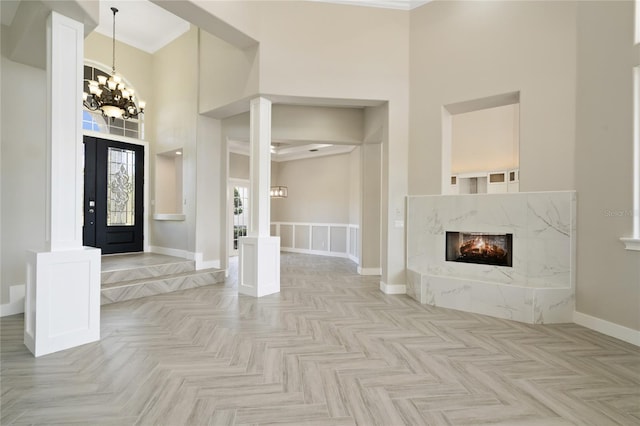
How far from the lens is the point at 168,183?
7.10 m

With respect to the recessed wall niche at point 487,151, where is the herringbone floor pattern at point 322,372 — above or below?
below

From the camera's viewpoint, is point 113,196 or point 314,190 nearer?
point 113,196

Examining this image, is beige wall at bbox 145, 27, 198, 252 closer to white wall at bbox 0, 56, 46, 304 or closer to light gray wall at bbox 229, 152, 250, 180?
white wall at bbox 0, 56, 46, 304

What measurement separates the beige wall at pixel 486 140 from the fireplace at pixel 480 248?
3.60 meters

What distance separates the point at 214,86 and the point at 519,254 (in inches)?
216

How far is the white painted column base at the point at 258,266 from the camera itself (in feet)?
15.4

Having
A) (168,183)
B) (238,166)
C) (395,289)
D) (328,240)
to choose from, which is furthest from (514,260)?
(238,166)

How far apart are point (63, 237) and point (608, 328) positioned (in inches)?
217

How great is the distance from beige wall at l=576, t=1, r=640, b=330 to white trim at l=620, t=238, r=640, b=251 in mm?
66

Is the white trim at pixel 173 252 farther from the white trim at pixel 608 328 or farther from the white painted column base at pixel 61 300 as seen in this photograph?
the white trim at pixel 608 328

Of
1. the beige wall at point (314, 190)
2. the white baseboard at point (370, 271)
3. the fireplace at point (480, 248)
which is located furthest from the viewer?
the beige wall at point (314, 190)

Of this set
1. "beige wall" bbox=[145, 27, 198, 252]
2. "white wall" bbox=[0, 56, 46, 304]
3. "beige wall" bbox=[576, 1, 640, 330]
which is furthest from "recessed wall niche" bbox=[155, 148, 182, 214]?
"beige wall" bbox=[576, 1, 640, 330]

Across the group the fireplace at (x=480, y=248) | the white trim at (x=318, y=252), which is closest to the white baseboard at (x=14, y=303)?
the fireplace at (x=480, y=248)

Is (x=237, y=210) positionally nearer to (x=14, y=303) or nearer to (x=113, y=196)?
(x=113, y=196)
